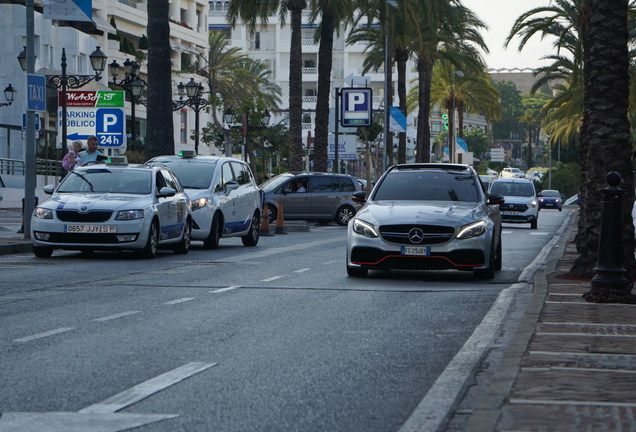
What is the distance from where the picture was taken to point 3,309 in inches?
452

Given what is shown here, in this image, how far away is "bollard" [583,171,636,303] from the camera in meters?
11.9

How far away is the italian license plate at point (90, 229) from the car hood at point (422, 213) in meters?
4.66

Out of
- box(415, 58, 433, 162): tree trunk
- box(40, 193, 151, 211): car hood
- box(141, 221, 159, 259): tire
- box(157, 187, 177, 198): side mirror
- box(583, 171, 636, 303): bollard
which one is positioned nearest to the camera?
box(583, 171, 636, 303): bollard

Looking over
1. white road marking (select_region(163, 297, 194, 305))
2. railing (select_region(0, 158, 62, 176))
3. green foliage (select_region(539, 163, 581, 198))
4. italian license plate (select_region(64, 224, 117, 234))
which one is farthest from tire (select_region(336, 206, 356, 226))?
green foliage (select_region(539, 163, 581, 198))

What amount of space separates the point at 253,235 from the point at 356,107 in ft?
89.9

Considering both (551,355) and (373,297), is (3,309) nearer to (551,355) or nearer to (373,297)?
(373,297)

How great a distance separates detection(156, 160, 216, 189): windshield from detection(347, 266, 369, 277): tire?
7393 mm

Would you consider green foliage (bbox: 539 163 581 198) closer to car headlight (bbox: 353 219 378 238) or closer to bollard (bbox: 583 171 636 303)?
car headlight (bbox: 353 219 378 238)

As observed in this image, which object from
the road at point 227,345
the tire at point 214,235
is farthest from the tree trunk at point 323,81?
the road at point 227,345

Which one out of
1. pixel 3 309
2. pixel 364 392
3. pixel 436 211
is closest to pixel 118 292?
pixel 3 309

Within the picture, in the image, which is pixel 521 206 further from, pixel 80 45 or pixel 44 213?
pixel 80 45

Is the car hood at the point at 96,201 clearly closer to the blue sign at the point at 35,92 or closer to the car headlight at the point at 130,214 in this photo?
the car headlight at the point at 130,214

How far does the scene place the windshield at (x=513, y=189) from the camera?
145 feet

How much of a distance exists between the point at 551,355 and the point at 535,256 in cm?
1516
